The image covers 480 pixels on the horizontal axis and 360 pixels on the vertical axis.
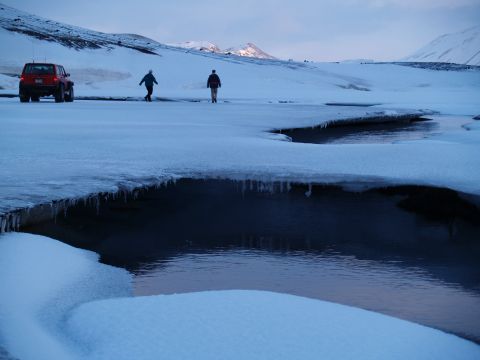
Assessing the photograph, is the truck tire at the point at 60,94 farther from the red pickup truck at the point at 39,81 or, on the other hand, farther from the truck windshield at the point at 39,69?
the truck windshield at the point at 39,69

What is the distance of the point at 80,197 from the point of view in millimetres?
6742

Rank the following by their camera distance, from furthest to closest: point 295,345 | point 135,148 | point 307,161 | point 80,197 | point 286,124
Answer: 1. point 286,124
2. point 135,148
3. point 307,161
4. point 80,197
5. point 295,345

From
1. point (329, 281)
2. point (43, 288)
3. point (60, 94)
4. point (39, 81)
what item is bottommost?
point (329, 281)

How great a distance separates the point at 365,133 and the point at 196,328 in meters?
14.3

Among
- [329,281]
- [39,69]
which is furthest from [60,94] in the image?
[329,281]

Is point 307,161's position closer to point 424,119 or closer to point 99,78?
point 424,119

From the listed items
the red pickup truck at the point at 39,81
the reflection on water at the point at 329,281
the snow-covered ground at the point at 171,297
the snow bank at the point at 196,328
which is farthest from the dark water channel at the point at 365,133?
the red pickup truck at the point at 39,81

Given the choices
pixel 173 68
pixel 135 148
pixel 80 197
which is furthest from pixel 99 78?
pixel 80 197

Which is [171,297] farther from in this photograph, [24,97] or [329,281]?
[24,97]

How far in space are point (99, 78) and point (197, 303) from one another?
1940 inches

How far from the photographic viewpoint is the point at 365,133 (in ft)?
55.9

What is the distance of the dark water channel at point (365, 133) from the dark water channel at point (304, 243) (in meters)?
6.78

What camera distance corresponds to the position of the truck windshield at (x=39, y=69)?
26.3 m

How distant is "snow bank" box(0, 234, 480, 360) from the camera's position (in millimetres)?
3113
